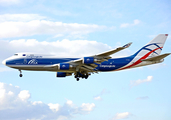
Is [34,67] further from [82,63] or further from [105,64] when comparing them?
[105,64]

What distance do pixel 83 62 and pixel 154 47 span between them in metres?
17.2

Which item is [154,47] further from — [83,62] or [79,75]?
[83,62]

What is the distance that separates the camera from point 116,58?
4681 centimetres

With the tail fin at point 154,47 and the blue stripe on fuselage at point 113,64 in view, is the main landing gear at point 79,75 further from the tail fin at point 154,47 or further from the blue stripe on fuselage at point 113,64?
the tail fin at point 154,47

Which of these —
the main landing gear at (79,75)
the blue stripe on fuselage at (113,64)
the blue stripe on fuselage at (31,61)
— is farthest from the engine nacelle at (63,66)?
the blue stripe on fuselage at (113,64)

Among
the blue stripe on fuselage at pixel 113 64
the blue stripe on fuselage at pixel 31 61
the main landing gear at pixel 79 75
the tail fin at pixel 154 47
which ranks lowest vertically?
the main landing gear at pixel 79 75

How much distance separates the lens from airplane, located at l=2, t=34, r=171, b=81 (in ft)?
134

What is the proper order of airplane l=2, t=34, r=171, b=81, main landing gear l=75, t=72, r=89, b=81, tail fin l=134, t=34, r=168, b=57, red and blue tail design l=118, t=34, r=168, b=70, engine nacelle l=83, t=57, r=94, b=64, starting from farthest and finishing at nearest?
tail fin l=134, t=34, r=168, b=57, red and blue tail design l=118, t=34, r=168, b=70, main landing gear l=75, t=72, r=89, b=81, airplane l=2, t=34, r=171, b=81, engine nacelle l=83, t=57, r=94, b=64

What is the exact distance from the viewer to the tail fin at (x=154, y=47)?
162 ft

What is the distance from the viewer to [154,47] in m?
49.9

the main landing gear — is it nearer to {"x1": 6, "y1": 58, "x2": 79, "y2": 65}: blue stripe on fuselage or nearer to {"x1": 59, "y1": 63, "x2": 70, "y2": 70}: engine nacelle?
{"x1": 59, "y1": 63, "x2": 70, "y2": 70}: engine nacelle

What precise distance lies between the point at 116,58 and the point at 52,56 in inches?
476

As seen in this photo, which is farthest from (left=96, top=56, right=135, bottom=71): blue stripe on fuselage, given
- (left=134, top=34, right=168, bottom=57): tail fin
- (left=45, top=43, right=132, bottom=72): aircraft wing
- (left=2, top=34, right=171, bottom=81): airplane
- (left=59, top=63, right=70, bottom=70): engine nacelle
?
(left=59, top=63, right=70, bottom=70): engine nacelle

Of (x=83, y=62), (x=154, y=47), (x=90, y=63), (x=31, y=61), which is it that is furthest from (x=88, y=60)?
(x=154, y=47)
